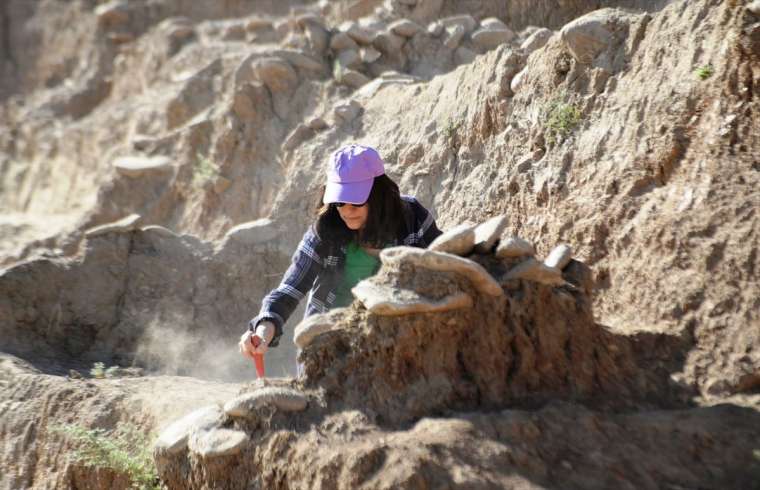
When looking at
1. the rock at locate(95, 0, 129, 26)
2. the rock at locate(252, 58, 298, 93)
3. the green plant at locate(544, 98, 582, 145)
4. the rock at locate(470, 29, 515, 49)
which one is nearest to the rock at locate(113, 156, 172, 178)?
the rock at locate(252, 58, 298, 93)

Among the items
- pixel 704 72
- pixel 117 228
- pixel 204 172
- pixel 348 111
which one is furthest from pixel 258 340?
pixel 204 172

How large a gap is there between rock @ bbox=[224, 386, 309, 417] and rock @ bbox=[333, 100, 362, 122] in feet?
14.5

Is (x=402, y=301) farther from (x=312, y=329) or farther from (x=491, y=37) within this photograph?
(x=491, y=37)

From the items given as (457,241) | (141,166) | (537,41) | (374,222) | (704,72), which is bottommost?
(457,241)

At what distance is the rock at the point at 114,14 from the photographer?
12469mm

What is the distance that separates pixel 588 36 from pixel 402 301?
8.77ft

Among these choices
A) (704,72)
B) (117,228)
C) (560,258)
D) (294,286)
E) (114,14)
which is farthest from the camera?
(114,14)

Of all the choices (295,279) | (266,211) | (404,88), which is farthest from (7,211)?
(295,279)

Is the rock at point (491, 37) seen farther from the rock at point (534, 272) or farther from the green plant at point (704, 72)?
the rock at point (534, 272)

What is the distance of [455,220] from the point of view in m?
5.90

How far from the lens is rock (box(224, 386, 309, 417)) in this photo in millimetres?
3336

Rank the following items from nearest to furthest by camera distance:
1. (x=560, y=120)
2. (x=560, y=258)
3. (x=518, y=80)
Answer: (x=560, y=258), (x=560, y=120), (x=518, y=80)

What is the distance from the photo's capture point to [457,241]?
3.40 metres

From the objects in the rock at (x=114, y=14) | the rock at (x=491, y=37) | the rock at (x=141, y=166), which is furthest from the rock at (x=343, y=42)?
the rock at (x=114, y=14)
